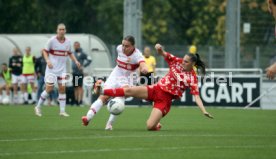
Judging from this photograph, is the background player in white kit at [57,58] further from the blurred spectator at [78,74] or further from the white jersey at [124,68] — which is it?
the blurred spectator at [78,74]

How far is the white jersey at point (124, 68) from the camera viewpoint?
685 inches

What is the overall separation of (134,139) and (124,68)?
3.37 m

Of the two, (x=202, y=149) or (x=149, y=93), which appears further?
(x=149, y=93)

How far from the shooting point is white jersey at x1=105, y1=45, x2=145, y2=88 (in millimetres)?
17406

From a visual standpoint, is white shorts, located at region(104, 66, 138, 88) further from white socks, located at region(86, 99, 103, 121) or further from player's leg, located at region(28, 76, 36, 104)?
A: player's leg, located at region(28, 76, 36, 104)

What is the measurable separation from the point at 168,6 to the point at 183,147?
50883 mm

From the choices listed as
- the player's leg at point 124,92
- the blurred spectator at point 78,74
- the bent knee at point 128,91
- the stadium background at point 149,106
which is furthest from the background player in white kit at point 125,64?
the blurred spectator at point 78,74

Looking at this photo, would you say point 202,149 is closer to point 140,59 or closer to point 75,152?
→ point 75,152

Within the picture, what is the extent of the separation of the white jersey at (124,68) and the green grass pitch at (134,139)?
926 millimetres

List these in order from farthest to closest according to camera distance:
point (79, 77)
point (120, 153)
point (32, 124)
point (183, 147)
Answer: point (79, 77) → point (32, 124) → point (183, 147) → point (120, 153)

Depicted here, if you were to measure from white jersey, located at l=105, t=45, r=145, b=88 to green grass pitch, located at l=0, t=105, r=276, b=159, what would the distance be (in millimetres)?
926

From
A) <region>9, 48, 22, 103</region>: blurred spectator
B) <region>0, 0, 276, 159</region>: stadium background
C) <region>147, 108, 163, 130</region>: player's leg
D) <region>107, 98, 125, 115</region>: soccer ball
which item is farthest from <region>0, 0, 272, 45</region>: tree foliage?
<region>107, 98, 125, 115</region>: soccer ball

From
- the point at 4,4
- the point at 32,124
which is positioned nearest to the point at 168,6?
the point at 4,4

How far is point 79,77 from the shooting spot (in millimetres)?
31562
